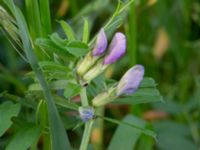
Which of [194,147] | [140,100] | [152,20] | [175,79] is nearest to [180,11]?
[152,20]

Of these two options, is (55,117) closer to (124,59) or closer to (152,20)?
(124,59)

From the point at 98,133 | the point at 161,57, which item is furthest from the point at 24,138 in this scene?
the point at 161,57

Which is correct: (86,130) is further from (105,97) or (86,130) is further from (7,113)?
(7,113)

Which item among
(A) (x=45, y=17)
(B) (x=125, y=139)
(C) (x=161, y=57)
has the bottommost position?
(B) (x=125, y=139)

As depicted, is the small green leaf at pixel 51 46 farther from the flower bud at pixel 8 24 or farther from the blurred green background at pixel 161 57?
the blurred green background at pixel 161 57

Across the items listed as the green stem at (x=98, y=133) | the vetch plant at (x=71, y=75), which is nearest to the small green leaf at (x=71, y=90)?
the vetch plant at (x=71, y=75)

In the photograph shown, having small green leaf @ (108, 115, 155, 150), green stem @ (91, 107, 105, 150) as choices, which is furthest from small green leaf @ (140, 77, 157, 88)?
green stem @ (91, 107, 105, 150)

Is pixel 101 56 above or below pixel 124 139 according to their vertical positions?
above
